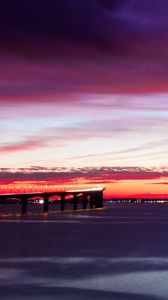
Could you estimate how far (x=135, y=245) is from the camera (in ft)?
213

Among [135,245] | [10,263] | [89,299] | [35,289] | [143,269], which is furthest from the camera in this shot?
[135,245]

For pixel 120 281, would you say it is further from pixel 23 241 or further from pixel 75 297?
pixel 23 241

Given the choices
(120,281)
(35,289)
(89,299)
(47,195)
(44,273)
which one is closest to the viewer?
(89,299)

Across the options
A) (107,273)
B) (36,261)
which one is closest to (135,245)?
(36,261)

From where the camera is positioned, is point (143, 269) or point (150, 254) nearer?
point (143, 269)

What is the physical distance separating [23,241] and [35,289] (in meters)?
37.1

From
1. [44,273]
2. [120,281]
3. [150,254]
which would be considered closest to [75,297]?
[120,281]

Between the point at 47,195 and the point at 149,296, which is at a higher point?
the point at 47,195

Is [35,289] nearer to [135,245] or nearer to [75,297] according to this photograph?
[75,297]

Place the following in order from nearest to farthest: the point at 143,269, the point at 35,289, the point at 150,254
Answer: the point at 35,289 < the point at 143,269 < the point at 150,254

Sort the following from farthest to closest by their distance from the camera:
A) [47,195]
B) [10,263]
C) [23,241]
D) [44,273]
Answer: [47,195] → [23,241] → [10,263] → [44,273]

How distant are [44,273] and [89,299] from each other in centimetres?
1091

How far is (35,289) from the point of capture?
110 ft

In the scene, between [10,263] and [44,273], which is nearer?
[44,273]
